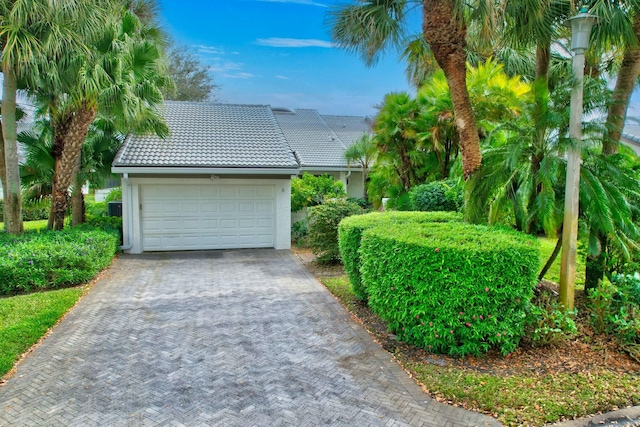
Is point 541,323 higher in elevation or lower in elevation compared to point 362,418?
higher

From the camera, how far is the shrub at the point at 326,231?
9938 mm

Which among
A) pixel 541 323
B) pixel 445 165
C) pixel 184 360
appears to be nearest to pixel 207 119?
pixel 445 165

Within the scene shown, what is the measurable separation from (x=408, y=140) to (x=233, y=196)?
569cm

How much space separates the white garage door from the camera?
12.0m

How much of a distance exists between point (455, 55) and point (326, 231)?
16.7ft

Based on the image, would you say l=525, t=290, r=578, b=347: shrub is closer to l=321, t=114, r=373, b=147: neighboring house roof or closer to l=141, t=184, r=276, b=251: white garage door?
l=141, t=184, r=276, b=251: white garage door

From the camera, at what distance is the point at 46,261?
780 cm

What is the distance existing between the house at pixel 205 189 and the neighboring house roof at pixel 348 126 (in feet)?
32.5

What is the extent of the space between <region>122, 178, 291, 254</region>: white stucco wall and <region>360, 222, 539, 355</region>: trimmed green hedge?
313 inches

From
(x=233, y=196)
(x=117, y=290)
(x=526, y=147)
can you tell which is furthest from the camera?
(x=233, y=196)

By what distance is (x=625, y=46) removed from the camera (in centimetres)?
637

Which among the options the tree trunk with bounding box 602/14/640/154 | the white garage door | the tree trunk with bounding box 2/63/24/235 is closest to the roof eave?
the white garage door

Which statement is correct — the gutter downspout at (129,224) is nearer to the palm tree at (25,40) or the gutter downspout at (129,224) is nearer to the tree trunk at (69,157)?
the tree trunk at (69,157)

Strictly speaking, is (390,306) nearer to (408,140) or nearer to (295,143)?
(408,140)
